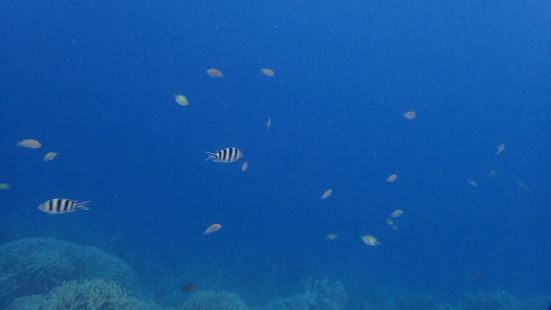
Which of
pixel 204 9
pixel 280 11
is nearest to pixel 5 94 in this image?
pixel 204 9

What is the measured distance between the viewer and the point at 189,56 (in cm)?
11206

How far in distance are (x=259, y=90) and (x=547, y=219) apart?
253 feet

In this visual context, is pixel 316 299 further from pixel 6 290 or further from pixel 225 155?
pixel 6 290

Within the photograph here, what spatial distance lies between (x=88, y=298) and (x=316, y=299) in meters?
7.78

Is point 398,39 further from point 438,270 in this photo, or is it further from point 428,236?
point 438,270

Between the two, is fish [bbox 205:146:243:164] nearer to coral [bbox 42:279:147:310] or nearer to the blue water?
coral [bbox 42:279:147:310]

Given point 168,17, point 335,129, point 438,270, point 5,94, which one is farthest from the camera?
point 335,129

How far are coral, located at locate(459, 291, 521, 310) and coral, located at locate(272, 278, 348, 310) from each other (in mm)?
6518

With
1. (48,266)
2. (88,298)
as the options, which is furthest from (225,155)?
(48,266)

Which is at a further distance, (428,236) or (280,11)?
(280,11)

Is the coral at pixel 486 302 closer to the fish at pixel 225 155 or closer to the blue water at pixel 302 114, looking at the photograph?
the fish at pixel 225 155

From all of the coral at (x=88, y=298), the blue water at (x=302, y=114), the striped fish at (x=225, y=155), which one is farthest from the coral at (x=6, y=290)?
the blue water at (x=302, y=114)

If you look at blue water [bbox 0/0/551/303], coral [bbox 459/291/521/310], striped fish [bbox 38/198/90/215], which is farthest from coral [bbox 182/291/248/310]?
blue water [bbox 0/0/551/303]

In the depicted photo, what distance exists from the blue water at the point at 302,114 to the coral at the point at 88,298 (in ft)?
96.8
